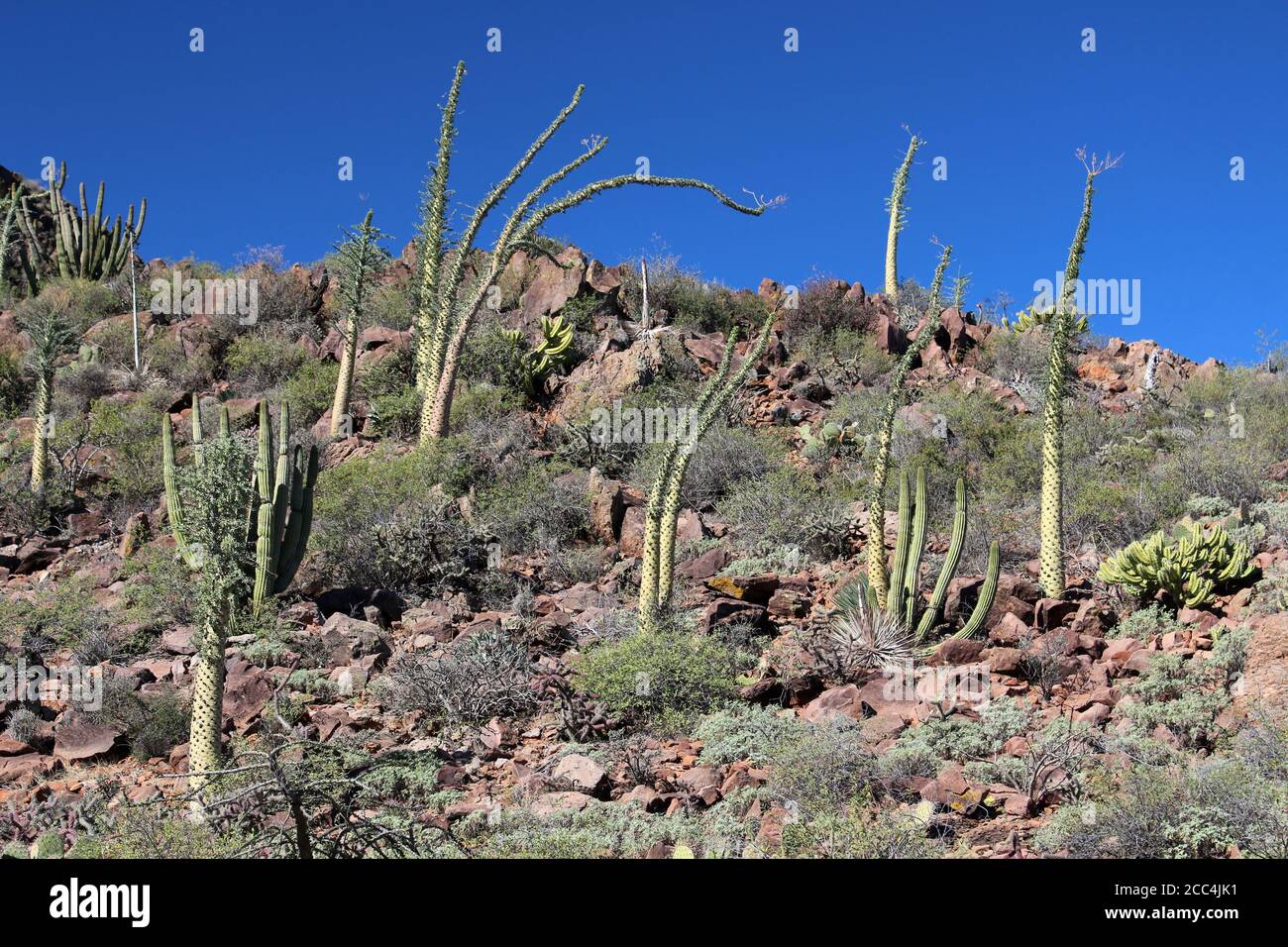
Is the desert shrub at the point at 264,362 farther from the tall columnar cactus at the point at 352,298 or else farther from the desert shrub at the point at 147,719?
the desert shrub at the point at 147,719

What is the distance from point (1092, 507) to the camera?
12.0 m

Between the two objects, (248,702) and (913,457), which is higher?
(913,457)

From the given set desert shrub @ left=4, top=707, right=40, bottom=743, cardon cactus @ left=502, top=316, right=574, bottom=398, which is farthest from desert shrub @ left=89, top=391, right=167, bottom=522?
desert shrub @ left=4, top=707, right=40, bottom=743

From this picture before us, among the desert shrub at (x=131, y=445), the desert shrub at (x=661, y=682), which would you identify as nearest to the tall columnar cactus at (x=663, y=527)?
the desert shrub at (x=661, y=682)

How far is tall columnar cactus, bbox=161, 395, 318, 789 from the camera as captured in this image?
746 cm

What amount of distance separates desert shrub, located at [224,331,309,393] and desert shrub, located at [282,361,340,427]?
25.1 inches

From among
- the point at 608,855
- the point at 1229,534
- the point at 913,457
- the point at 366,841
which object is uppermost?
the point at 913,457

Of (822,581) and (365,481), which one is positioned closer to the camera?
(822,581)

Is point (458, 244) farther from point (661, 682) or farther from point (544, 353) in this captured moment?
point (661, 682)

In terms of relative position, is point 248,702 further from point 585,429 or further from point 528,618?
point 585,429

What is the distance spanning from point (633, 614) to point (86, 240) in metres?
20.2

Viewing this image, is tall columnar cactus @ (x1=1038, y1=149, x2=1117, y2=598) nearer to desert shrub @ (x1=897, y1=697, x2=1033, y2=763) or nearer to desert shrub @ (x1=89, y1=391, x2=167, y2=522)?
desert shrub @ (x1=897, y1=697, x2=1033, y2=763)

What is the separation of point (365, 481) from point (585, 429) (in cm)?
357
